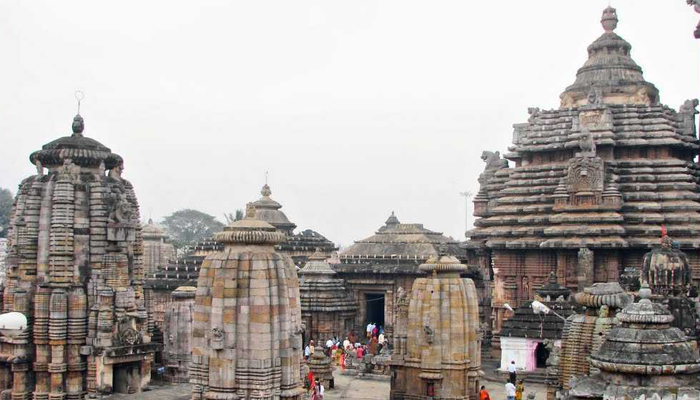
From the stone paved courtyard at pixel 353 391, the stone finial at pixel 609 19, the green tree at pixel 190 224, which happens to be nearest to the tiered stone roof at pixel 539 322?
the stone paved courtyard at pixel 353 391

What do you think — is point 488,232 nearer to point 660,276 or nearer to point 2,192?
point 660,276

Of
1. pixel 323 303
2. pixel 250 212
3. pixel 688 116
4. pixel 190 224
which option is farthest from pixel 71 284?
pixel 190 224

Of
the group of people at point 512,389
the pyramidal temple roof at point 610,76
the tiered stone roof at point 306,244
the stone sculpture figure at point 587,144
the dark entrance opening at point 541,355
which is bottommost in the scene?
the group of people at point 512,389

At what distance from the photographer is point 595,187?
38344 millimetres

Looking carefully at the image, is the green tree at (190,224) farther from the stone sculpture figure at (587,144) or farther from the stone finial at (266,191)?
the stone sculpture figure at (587,144)

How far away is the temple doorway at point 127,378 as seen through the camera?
28906 mm

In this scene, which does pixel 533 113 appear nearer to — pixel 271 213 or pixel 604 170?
pixel 604 170

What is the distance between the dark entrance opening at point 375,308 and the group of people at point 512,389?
15.4m

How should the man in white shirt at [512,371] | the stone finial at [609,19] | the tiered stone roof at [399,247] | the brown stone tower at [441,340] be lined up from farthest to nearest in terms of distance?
the tiered stone roof at [399,247]
the stone finial at [609,19]
the man in white shirt at [512,371]
the brown stone tower at [441,340]

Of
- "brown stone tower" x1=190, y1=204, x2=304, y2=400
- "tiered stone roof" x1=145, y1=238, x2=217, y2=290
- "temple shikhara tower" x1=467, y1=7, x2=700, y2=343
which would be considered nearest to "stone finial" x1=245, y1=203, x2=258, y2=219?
"brown stone tower" x1=190, y1=204, x2=304, y2=400

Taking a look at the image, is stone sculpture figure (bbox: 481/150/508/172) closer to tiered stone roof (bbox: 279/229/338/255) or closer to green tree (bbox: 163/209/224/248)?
tiered stone roof (bbox: 279/229/338/255)

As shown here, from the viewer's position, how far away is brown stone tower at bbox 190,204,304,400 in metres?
18.1

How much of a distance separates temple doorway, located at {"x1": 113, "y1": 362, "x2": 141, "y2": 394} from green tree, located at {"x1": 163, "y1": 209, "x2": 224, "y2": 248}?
100521mm

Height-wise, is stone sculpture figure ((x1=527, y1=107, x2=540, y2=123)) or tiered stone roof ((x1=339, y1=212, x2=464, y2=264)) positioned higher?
stone sculpture figure ((x1=527, y1=107, x2=540, y2=123))
